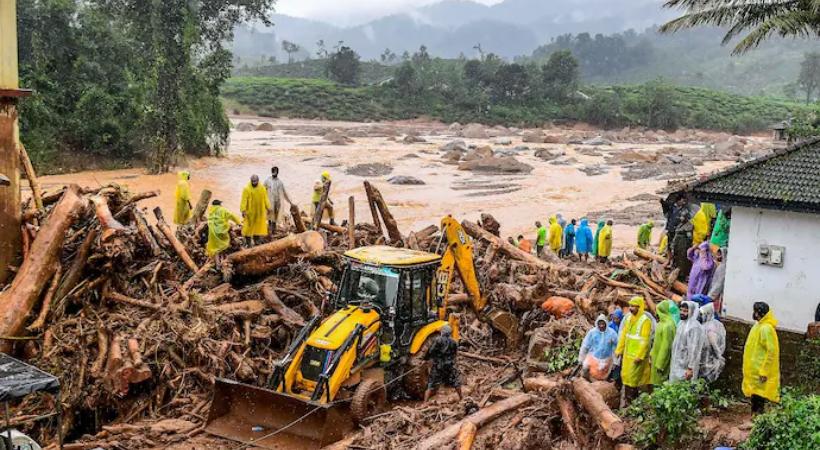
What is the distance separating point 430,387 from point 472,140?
63196mm

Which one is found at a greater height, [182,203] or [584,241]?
[182,203]

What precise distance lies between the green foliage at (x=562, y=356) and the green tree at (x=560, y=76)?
8767 cm

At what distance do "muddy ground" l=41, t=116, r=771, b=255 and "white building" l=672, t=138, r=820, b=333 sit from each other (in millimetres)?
15126

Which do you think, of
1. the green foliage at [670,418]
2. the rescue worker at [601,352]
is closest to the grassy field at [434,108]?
the rescue worker at [601,352]

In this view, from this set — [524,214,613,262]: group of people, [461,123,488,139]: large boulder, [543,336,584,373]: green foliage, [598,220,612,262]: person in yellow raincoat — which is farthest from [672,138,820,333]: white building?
[461,123,488,139]: large boulder

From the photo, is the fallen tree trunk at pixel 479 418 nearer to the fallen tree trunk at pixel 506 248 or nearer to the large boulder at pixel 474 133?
the fallen tree trunk at pixel 506 248

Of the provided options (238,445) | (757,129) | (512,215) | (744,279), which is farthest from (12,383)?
(757,129)

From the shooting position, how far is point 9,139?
13.4 metres

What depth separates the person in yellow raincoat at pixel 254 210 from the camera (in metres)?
15.2

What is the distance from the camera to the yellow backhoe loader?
9922 millimetres

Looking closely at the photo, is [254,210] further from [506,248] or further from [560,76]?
[560,76]

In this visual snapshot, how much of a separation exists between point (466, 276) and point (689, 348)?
5.17 metres

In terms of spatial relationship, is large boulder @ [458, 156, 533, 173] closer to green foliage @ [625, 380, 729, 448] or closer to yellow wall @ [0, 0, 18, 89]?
yellow wall @ [0, 0, 18, 89]

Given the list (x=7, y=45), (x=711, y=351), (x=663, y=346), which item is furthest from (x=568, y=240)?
(x=7, y=45)
